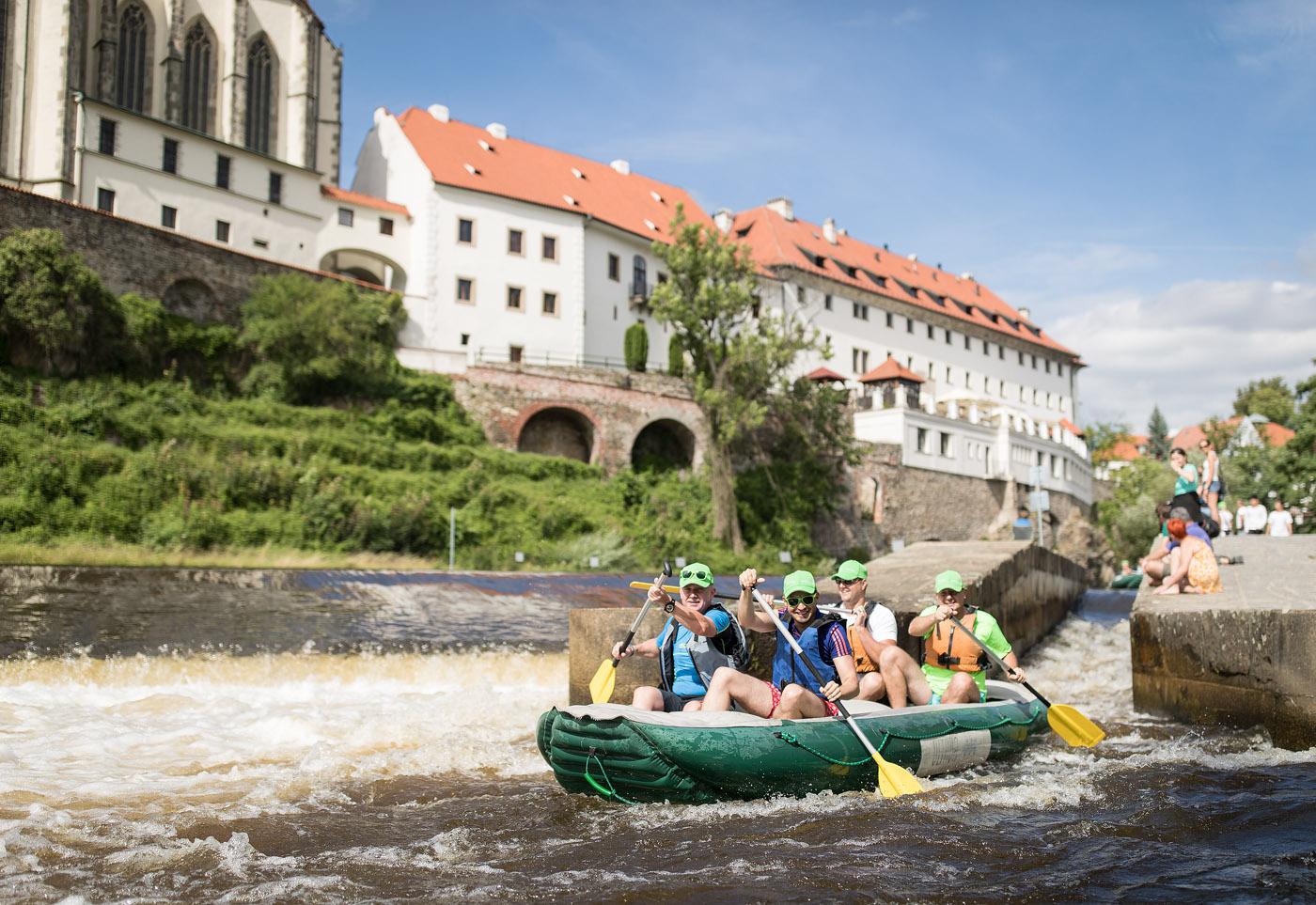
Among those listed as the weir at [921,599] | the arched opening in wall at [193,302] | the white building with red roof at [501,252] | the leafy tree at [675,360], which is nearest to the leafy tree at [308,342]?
the arched opening in wall at [193,302]

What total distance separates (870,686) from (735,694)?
133cm

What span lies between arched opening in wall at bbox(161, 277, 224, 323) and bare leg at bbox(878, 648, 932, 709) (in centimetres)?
3008

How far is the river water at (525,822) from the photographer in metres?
6.07

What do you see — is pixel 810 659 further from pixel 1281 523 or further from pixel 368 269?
pixel 368 269

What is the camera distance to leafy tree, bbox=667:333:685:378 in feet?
144

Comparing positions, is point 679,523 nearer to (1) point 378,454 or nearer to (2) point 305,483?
(1) point 378,454

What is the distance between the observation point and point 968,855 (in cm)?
665

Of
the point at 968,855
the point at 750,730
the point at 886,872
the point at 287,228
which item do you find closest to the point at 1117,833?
the point at 968,855

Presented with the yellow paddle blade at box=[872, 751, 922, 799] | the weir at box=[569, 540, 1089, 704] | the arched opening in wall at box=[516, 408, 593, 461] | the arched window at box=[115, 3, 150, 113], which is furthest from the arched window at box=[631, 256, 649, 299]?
the yellow paddle blade at box=[872, 751, 922, 799]

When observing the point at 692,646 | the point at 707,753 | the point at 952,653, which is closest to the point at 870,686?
the point at 952,653

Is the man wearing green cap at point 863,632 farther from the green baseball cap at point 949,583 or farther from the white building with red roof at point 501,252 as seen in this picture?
the white building with red roof at point 501,252

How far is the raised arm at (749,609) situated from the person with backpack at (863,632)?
66 cm

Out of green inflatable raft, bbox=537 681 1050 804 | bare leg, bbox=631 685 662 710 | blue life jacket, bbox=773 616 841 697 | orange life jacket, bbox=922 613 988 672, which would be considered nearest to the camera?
green inflatable raft, bbox=537 681 1050 804

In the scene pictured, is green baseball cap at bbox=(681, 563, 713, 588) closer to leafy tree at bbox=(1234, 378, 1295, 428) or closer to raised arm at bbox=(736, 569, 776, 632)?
raised arm at bbox=(736, 569, 776, 632)
